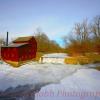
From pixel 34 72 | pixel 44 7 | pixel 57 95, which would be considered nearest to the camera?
pixel 57 95

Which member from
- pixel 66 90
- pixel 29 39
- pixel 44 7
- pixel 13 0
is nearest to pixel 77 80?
pixel 66 90

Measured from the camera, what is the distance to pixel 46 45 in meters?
2.14

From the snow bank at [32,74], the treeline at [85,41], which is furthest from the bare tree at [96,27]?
the snow bank at [32,74]

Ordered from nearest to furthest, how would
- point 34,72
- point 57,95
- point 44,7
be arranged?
point 57,95 < point 34,72 < point 44,7

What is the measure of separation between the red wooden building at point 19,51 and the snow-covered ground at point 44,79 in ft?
0.22

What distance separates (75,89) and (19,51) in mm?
685

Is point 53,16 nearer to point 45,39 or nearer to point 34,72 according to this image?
point 45,39

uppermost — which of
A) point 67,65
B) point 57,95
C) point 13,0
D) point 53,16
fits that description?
point 13,0

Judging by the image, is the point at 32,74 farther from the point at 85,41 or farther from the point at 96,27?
the point at 96,27

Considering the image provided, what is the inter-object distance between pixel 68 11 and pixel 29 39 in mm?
533

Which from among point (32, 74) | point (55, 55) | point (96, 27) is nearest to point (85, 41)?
point (96, 27)

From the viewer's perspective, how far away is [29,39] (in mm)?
2158

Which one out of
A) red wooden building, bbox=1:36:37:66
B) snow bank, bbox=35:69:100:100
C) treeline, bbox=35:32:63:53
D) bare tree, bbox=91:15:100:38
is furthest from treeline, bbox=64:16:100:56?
red wooden building, bbox=1:36:37:66

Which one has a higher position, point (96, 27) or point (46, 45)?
point (96, 27)
